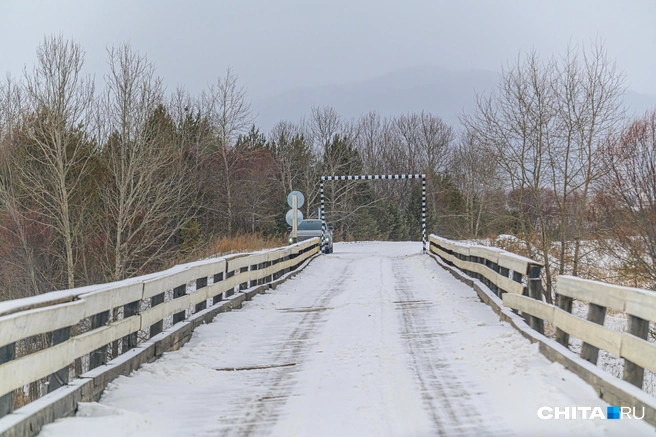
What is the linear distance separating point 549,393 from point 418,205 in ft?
205

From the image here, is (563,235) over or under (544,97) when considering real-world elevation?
under

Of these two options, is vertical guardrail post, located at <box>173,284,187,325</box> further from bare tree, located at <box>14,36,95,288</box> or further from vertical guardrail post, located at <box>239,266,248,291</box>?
bare tree, located at <box>14,36,95,288</box>

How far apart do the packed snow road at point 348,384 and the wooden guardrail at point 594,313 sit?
1.14 feet

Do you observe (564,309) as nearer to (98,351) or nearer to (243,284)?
(98,351)

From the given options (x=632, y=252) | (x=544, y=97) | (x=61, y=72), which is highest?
(x=61, y=72)

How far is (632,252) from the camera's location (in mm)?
14609

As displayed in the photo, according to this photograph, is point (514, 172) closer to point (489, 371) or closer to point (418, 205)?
point (489, 371)

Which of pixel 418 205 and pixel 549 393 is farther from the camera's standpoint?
pixel 418 205

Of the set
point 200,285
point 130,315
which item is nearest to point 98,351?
point 130,315

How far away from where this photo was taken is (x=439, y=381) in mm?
6301

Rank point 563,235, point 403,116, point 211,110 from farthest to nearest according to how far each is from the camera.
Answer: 1. point 403,116
2. point 211,110
3. point 563,235

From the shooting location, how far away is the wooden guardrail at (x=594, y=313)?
4.88m

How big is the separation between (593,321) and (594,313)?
0.27 feet

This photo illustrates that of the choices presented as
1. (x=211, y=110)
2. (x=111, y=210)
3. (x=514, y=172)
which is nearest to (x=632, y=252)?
(x=514, y=172)
